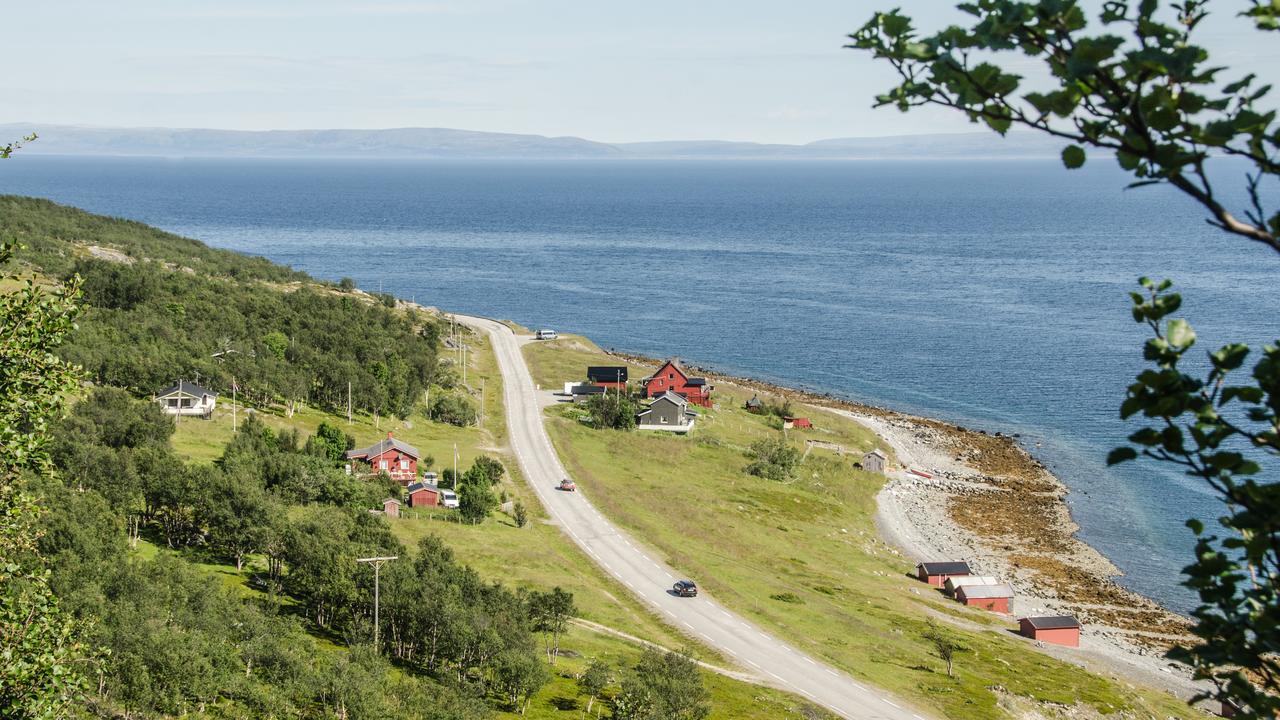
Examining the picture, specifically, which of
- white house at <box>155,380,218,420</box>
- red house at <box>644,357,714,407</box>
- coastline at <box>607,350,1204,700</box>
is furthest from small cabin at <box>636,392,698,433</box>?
white house at <box>155,380,218,420</box>

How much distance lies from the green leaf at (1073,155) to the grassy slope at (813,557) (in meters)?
49.6

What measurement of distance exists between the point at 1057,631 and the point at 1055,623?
500 millimetres

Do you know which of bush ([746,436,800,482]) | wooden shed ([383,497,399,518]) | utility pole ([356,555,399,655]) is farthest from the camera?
bush ([746,436,800,482])

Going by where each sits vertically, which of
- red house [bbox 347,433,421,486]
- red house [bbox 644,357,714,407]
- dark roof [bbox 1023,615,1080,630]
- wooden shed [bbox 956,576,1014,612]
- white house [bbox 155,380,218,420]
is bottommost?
wooden shed [bbox 956,576,1014,612]

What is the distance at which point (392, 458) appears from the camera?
78312 millimetres

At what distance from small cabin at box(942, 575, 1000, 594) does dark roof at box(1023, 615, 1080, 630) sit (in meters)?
6.43

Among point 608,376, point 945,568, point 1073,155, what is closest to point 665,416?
point 608,376

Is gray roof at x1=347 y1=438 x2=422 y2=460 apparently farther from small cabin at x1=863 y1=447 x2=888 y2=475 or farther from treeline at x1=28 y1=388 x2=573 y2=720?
small cabin at x1=863 y1=447 x2=888 y2=475

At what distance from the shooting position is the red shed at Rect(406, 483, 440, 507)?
2849 inches

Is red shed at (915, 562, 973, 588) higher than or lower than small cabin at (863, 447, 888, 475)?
lower

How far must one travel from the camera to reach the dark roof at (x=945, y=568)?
73.7 meters

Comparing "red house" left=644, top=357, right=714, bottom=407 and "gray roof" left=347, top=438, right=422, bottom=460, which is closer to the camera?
"gray roof" left=347, top=438, right=422, bottom=460

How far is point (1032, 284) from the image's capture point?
612 feet

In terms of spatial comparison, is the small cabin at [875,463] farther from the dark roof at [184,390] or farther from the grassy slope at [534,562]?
the dark roof at [184,390]
